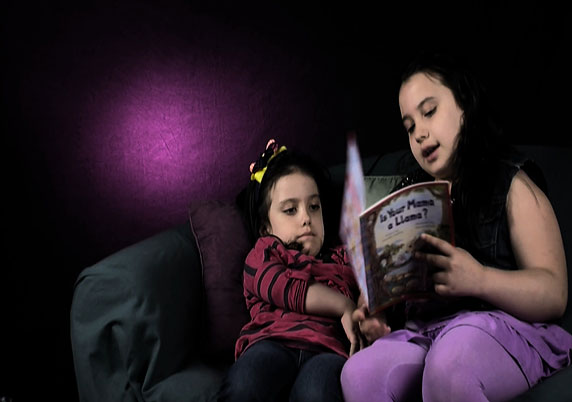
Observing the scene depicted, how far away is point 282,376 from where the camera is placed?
50.4 inches

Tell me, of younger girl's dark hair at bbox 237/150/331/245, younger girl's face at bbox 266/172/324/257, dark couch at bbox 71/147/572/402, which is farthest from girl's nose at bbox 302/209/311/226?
dark couch at bbox 71/147/572/402

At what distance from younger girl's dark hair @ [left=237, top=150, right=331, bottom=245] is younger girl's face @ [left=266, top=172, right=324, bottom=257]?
0.03m

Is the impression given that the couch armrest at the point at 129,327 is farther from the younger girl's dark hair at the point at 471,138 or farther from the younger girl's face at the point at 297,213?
the younger girl's dark hair at the point at 471,138

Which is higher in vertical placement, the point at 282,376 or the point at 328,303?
the point at 328,303

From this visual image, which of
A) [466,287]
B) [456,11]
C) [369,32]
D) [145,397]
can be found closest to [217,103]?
[369,32]

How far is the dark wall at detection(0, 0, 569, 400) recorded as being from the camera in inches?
77.7

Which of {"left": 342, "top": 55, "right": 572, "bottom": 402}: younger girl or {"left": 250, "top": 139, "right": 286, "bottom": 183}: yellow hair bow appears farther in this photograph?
{"left": 250, "top": 139, "right": 286, "bottom": 183}: yellow hair bow

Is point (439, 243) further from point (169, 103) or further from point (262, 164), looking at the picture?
point (169, 103)

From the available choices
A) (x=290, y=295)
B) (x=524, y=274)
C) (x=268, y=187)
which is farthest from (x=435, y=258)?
(x=268, y=187)

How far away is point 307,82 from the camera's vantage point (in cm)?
216

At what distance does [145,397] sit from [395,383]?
60cm

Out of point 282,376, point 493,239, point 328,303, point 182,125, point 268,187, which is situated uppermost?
point 182,125

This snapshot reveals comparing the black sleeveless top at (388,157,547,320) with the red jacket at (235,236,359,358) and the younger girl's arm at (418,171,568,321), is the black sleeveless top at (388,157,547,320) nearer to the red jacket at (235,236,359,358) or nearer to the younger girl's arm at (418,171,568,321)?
→ the younger girl's arm at (418,171,568,321)

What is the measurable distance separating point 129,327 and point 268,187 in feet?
1.84
